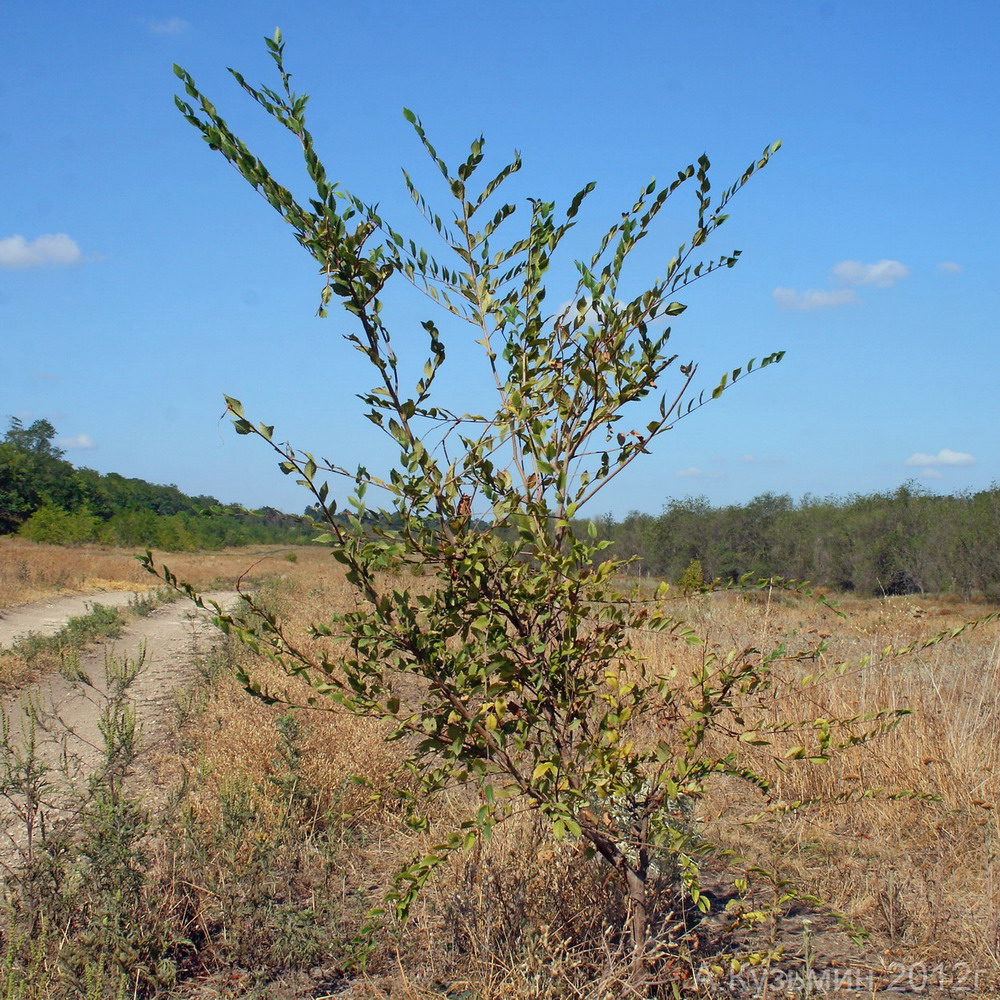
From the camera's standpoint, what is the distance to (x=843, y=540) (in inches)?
1766

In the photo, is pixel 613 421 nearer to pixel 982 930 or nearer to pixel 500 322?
pixel 500 322

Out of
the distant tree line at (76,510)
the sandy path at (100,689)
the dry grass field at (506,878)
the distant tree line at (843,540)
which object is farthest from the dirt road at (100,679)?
the distant tree line at (843,540)

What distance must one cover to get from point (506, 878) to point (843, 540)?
4587 centimetres

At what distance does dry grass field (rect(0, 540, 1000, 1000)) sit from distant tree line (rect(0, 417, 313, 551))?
25.7 meters

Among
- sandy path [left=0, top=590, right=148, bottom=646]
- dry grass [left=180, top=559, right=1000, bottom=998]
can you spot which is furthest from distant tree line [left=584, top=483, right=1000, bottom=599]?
dry grass [left=180, top=559, right=1000, bottom=998]

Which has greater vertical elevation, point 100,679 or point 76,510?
point 76,510

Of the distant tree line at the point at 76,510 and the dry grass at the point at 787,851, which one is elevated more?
the distant tree line at the point at 76,510

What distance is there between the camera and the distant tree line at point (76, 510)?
148 ft

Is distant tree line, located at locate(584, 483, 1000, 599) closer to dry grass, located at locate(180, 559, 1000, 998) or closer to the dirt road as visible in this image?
the dirt road

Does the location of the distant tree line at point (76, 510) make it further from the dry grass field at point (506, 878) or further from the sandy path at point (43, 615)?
the dry grass field at point (506, 878)

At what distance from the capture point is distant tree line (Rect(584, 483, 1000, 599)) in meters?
38.3

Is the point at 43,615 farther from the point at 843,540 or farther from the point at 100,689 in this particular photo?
the point at 843,540

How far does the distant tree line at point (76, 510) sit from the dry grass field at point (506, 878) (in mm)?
25661

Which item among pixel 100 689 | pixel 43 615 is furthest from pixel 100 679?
pixel 43 615
